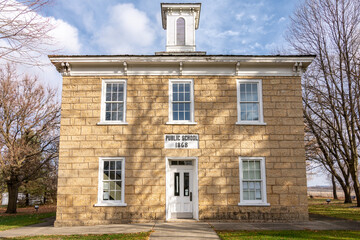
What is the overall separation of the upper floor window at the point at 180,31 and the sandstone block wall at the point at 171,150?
16.6ft

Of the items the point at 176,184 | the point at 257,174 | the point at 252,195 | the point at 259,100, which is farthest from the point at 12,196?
the point at 259,100

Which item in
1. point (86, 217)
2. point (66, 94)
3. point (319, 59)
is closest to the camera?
point (86, 217)

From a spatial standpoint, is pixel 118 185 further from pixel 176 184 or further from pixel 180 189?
pixel 180 189

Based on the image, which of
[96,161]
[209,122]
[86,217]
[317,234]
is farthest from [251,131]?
[86,217]

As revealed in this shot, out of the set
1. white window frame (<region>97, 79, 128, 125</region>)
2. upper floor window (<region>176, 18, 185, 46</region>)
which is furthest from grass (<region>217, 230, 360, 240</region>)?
upper floor window (<region>176, 18, 185, 46</region>)

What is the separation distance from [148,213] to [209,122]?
490cm

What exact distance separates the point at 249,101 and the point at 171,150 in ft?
14.2

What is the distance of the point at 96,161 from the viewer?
13672 millimetres

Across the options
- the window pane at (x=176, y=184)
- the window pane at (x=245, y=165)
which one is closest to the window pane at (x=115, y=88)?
the window pane at (x=176, y=184)

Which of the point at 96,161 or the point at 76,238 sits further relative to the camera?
the point at 96,161

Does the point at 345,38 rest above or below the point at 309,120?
above

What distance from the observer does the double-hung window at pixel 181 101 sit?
14156 millimetres

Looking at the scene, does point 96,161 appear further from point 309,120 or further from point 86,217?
point 309,120

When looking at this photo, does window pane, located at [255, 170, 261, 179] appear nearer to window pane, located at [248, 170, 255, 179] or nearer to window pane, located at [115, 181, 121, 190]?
window pane, located at [248, 170, 255, 179]
